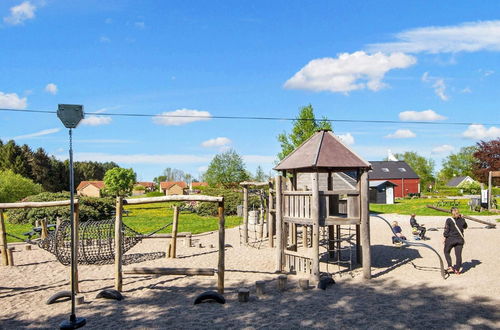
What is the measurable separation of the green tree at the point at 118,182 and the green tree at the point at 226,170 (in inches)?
1317

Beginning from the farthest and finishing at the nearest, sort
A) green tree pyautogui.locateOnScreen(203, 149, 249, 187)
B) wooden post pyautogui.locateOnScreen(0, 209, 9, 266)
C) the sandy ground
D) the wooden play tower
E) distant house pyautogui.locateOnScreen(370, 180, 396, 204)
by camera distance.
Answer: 1. green tree pyautogui.locateOnScreen(203, 149, 249, 187)
2. distant house pyautogui.locateOnScreen(370, 180, 396, 204)
3. wooden post pyautogui.locateOnScreen(0, 209, 9, 266)
4. the wooden play tower
5. the sandy ground

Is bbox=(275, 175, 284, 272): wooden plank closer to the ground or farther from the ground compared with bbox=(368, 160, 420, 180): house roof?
closer to the ground

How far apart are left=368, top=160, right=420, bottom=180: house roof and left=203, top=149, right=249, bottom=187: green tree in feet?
66.0

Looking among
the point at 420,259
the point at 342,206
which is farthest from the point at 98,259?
the point at 420,259

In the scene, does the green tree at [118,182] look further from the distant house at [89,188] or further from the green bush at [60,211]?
the green bush at [60,211]

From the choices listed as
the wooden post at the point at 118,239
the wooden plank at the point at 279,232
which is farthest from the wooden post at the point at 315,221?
the wooden post at the point at 118,239

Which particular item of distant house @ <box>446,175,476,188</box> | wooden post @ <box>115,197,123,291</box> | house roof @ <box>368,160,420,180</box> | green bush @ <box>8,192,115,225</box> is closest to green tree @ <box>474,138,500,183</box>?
house roof @ <box>368,160,420,180</box>

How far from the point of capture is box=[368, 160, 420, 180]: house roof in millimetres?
64062

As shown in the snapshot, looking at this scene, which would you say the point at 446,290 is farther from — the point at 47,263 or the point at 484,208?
the point at 484,208

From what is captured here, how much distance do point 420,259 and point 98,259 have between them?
10.7 meters

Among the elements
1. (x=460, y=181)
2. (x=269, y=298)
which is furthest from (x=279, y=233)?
(x=460, y=181)

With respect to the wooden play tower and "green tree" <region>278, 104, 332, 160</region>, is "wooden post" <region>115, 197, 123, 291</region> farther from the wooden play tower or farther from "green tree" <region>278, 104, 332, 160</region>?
"green tree" <region>278, 104, 332, 160</region>

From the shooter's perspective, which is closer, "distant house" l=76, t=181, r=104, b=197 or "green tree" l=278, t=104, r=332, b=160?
"green tree" l=278, t=104, r=332, b=160

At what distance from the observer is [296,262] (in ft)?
41.9
